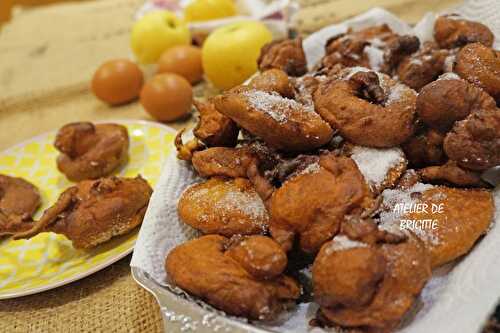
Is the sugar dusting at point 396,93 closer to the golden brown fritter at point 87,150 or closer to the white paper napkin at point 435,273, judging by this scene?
the white paper napkin at point 435,273

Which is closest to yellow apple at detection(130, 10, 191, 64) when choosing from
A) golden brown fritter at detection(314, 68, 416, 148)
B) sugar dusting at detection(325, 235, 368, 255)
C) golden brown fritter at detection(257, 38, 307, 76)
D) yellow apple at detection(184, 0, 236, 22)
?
yellow apple at detection(184, 0, 236, 22)

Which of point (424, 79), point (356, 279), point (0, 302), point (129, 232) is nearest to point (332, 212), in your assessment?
point (356, 279)

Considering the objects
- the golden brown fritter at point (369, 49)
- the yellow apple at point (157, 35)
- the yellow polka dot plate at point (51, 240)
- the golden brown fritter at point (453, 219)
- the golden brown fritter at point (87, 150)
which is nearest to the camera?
the golden brown fritter at point (453, 219)

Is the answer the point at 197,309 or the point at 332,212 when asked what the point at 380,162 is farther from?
the point at 197,309

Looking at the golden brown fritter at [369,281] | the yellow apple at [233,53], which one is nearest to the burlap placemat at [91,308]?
the golden brown fritter at [369,281]

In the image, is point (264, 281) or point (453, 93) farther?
point (453, 93)

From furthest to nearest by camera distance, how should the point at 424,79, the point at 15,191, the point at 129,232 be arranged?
the point at 15,191 → the point at 129,232 → the point at 424,79

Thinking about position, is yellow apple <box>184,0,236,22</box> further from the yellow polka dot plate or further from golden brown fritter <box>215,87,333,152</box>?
golden brown fritter <box>215,87,333,152</box>

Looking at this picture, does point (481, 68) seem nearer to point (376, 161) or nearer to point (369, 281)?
point (376, 161)
